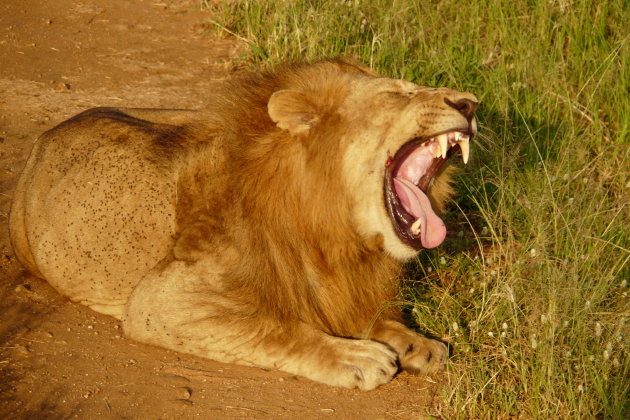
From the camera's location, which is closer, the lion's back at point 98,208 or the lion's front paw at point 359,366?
the lion's front paw at point 359,366

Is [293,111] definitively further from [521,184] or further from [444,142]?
[521,184]

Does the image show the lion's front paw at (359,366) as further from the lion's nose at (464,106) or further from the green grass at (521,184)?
the lion's nose at (464,106)

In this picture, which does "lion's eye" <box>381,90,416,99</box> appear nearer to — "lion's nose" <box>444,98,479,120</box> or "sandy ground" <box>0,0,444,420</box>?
"lion's nose" <box>444,98,479,120</box>

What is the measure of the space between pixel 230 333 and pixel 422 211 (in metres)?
1.02

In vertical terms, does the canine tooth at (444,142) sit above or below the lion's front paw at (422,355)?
above

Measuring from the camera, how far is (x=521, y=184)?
202 inches

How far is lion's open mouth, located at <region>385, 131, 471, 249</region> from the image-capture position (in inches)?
150

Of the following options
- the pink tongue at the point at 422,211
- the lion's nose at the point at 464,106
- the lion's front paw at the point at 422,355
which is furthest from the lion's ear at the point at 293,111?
the lion's front paw at the point at 422,355

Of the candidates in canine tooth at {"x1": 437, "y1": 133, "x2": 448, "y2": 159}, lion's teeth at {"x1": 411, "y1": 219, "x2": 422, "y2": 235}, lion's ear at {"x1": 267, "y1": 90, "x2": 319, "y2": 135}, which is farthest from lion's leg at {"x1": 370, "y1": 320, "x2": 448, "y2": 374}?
lion's ear at {"x1": 267, "y1": 90, "x2": 319, "y2": 135}

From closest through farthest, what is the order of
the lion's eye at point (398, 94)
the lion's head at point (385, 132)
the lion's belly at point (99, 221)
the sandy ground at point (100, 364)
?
the sandy ground at point (100, 364)
the lion's head at point (385, 132)
the lion's eye at point (398, 94)
the lion's belly at point (99, 221)

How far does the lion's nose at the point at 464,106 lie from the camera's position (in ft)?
12.3

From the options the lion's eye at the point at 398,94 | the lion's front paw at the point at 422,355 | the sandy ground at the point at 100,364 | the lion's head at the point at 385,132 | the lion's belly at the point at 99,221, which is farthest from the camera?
the lion's belly at the point at 99,221

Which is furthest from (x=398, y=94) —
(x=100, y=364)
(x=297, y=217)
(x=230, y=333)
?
(x=100, y=364)

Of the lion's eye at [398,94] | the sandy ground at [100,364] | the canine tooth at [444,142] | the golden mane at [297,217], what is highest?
the lion's eye at [398,94]
